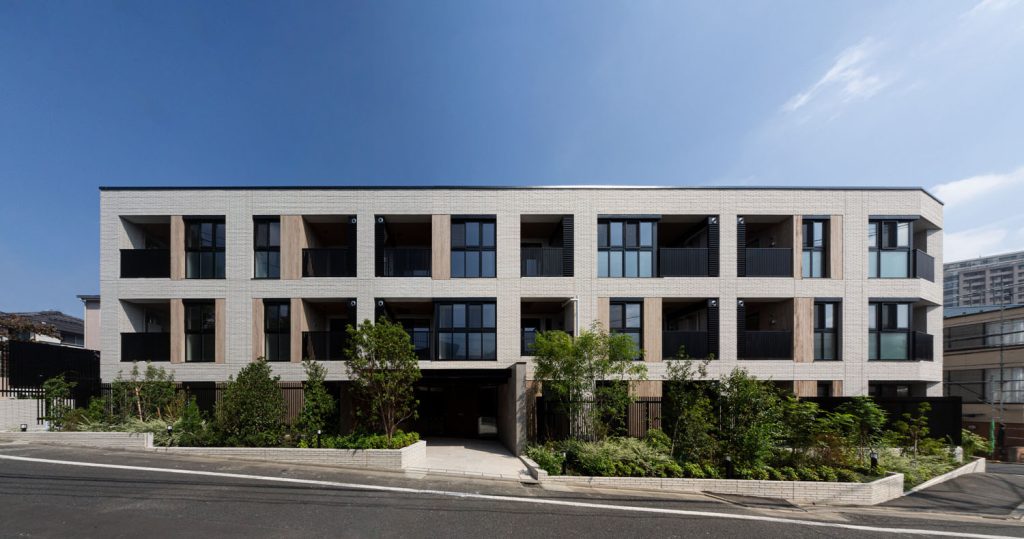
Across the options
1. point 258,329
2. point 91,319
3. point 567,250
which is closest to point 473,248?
point 567,250

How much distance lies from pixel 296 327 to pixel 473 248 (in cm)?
804

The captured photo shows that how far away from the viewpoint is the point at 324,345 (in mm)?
18188

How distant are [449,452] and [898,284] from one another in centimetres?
2004

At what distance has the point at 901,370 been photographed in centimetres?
1834

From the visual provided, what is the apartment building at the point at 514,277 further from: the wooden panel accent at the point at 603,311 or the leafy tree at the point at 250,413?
the leafy tree at the point at 250,413

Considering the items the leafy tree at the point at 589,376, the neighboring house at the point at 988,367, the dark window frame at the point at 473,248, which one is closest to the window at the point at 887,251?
the leafy tree at the point at 589,376

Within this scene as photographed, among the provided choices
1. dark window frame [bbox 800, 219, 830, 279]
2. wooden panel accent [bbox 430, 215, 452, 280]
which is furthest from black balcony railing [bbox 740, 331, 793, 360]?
wooden panel accent [bbox 430, 215, 452, 280]

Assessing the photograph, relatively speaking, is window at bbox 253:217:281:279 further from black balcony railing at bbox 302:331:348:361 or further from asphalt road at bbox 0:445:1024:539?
asphalt road at bbox 0:445:1024:539

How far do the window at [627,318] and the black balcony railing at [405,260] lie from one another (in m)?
8.14

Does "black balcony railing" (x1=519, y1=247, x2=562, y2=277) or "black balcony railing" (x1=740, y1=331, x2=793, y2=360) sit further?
"black balcony railing" (x1=519, y1=247, x2=562, y2=277)

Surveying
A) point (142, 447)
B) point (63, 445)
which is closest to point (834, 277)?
point (142, 447)

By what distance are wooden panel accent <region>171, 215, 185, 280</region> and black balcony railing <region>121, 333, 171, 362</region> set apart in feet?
8.60

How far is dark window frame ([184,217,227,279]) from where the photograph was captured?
18.5 metres

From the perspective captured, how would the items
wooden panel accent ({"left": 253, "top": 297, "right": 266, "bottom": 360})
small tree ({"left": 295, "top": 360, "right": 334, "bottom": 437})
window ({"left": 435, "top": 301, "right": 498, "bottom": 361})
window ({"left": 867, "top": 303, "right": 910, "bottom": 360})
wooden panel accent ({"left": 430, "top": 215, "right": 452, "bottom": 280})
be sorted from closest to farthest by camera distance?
small tree ({"left": 295, "top": 360, "right": 334, "bottom": 437}) → wooden panel accent ({"left": 253, "top": 297, "right": 266, "bottom": 360}) → window ({"left": 435, "top": 301, "right": 498, "bottom": 361}) → wooden panel accent ({"left": 430, "top": 215, "right": 452, "bottom": 280}) → window ({"left": 867, "top": 303, "right": 910, "bottom": 360})
